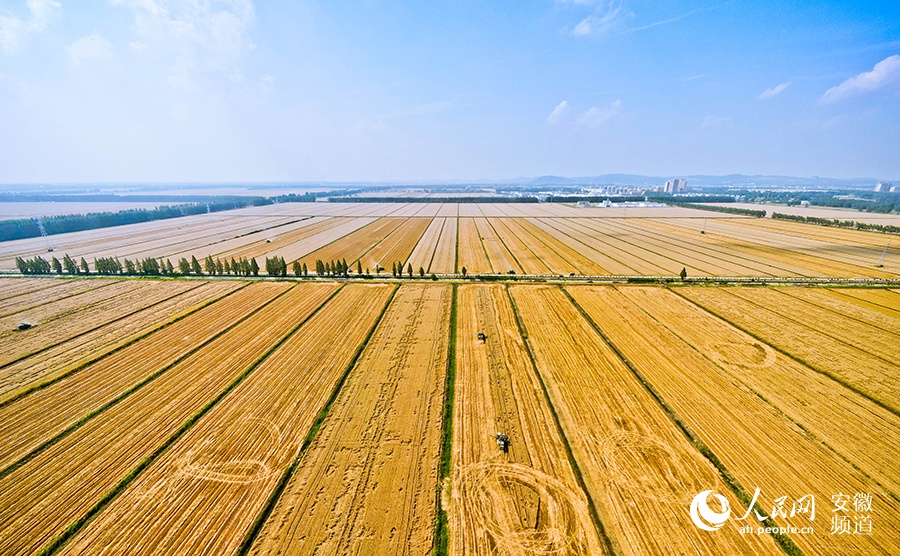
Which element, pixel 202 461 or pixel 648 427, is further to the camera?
pixel 648 427

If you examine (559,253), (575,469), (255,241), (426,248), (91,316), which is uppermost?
(255,241)

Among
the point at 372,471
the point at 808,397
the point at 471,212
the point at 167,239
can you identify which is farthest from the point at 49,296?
the point at 471,212

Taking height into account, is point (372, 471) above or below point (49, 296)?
below

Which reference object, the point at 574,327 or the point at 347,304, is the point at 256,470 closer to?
the point at 347,304

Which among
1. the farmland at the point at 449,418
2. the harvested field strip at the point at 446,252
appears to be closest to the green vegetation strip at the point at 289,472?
the farmland at the point at 449,418

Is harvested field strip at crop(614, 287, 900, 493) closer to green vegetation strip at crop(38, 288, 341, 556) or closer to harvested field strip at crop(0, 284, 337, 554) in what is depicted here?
green vegetation strip at crop(38, 288, 341, 556)

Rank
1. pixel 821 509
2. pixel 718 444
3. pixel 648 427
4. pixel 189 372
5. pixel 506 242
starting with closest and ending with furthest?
pixel 821 509
pixel 718 444
pixel 648 427
pixel 189 372
pixel 506 242

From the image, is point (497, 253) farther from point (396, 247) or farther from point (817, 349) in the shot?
point (817, 349)

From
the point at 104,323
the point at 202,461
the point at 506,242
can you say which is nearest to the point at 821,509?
the point at 202,461
